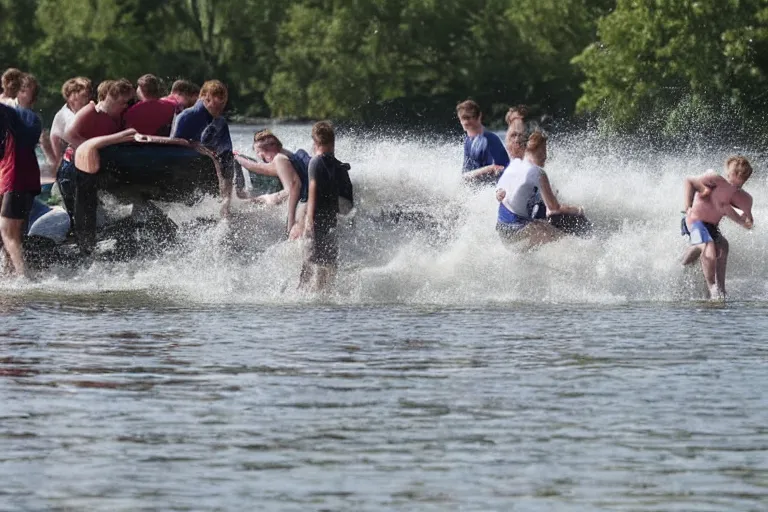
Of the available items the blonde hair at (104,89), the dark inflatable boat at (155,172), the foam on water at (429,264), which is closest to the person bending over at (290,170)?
the foam on water at (429,264)

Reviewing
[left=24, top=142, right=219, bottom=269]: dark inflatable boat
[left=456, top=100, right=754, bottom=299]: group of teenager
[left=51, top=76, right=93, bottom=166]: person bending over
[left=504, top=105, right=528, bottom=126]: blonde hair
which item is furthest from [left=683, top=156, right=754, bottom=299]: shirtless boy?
[left=51, top=76, right=93, bottom=166]: person bending over

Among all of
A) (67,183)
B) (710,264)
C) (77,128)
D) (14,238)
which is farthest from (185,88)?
(710,264)

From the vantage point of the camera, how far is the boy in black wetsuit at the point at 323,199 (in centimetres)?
1401

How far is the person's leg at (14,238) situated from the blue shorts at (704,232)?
5.17m

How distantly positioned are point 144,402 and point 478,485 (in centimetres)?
243

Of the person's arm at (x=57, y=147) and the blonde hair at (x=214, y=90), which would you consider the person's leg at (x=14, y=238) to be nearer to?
the person's arm at (x=57, y=147)

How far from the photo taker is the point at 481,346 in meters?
11.4

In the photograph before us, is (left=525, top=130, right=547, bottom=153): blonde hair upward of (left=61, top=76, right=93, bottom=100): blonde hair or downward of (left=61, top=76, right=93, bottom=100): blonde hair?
downward

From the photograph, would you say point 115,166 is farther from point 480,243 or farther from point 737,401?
point 737,401

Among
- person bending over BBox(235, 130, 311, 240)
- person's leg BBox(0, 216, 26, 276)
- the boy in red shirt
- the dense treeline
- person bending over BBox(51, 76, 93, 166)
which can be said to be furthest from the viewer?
the dense treeline

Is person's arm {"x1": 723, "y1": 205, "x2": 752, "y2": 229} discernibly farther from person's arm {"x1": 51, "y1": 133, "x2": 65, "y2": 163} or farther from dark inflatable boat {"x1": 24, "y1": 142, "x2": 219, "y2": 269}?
person's arm {"x1": 51, "y1": 133, "x2": 65, "y2": 163}

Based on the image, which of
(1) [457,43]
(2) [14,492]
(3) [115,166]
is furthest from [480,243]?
(1) [457,43]

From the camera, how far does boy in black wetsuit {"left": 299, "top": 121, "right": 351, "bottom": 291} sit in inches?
551

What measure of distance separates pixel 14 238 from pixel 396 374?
6273mm
